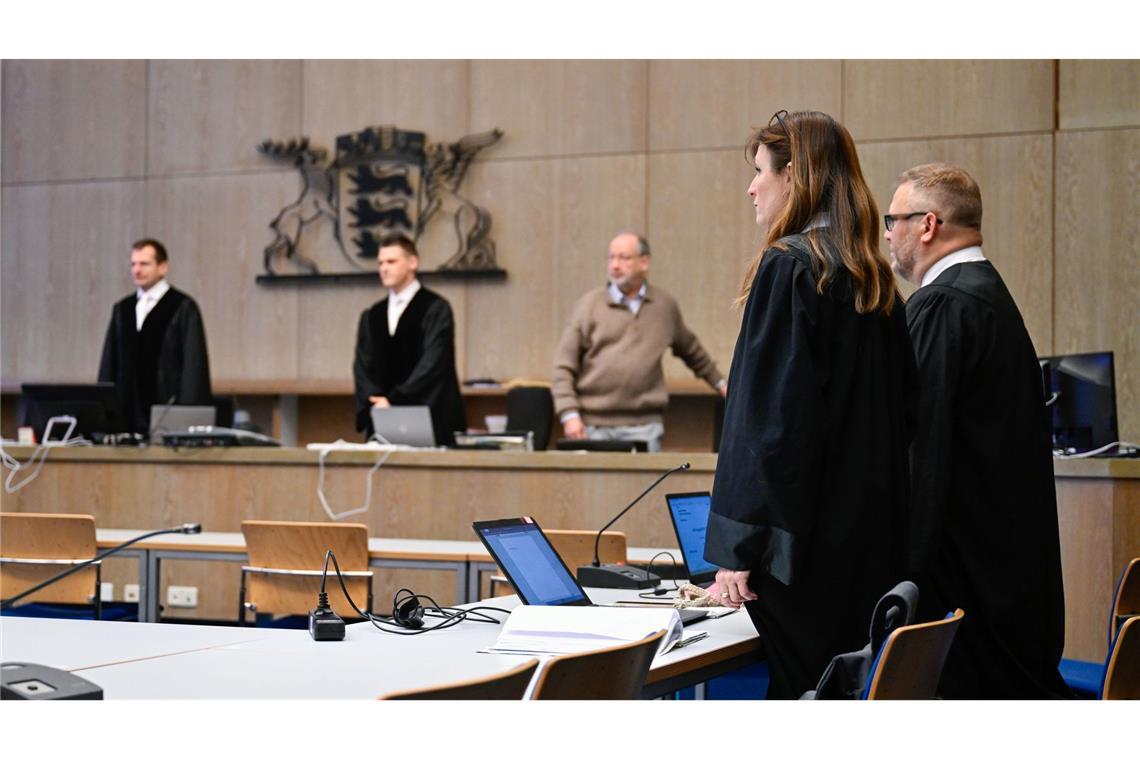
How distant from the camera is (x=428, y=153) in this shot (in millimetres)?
7930

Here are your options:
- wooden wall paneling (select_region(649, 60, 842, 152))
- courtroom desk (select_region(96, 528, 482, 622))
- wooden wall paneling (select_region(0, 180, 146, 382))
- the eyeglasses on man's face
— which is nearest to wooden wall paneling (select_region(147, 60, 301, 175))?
wooden wall paneling (select_region(0, 180, 146, 382))

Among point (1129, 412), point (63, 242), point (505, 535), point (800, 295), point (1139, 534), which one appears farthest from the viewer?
point (63, 242)

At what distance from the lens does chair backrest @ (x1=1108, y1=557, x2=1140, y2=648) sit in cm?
301

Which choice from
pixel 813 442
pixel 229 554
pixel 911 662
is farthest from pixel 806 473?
pixel 229 554

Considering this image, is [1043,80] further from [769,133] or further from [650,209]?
[769,133]

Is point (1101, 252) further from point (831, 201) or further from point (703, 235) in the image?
point (831, 201)

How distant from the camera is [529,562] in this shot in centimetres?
258

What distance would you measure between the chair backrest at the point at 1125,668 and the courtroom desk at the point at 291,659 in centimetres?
59

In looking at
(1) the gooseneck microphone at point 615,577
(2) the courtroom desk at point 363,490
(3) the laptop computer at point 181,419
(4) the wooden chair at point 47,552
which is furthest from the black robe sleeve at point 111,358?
(1) the gooseneck microphone at point 615,577

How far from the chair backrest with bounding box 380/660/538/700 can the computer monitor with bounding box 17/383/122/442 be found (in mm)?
4368

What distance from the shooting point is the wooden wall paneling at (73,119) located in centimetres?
863

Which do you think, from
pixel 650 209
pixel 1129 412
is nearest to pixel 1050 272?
pixel 1129 412

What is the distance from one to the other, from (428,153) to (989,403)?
5.76 meters

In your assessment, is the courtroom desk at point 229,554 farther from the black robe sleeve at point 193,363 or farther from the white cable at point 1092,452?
the white cable at point 1092,452
